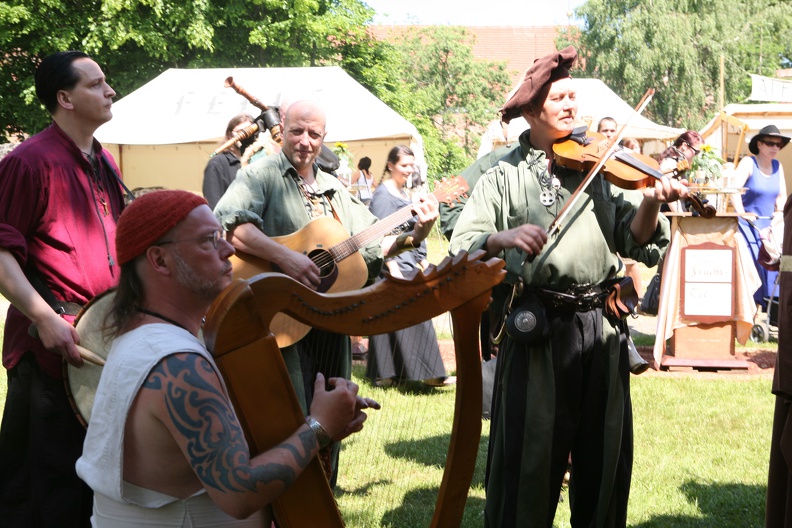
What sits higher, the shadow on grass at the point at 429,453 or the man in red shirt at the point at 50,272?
the man in red shirt at the point at 50,272

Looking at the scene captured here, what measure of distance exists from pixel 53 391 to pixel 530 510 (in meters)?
1.84

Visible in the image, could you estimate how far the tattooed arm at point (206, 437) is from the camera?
1926 mm

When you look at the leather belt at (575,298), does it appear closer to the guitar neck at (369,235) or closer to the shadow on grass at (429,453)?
the guitar neck at (369,235)

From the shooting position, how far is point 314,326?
7.29 feet

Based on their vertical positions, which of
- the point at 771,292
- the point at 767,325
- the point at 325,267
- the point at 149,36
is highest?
the point at 325,267

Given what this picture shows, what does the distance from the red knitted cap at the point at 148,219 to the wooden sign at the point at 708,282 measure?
263 inches

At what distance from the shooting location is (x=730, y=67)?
109 feet

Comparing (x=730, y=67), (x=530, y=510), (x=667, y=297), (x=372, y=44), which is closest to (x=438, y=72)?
(x=372, y=44)

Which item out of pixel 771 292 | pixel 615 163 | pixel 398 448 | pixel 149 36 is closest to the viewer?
pixel 615 163

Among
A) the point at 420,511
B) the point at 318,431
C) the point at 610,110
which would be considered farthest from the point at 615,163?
the point at 610,110

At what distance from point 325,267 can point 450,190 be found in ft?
2.20

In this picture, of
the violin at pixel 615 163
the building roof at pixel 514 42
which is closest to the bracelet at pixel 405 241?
the violin at pixel 615 163

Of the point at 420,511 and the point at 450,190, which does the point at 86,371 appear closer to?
the point at 450,190

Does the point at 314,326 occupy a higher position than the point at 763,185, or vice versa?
the point at 314,326
